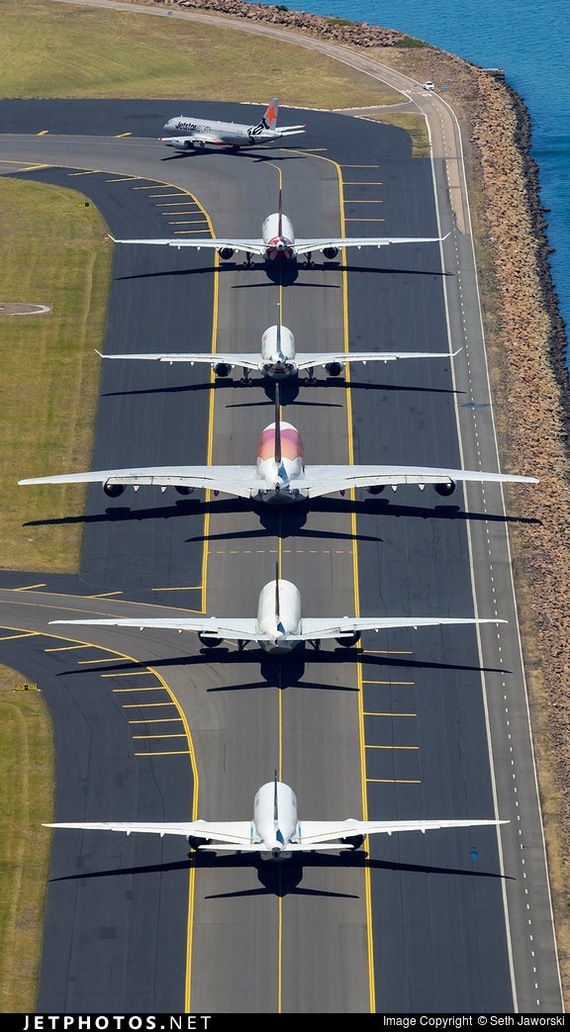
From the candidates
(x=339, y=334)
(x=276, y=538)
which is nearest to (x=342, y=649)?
(x=276, y=538)

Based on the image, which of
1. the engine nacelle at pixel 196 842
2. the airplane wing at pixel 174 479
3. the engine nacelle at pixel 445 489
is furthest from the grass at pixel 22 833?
the engine nacelle at pixel 445 489

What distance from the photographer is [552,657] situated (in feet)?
516

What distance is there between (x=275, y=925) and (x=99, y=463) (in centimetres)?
6388

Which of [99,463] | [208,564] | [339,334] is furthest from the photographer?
[339,334]

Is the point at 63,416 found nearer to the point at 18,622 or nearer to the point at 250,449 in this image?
the point at 250,449

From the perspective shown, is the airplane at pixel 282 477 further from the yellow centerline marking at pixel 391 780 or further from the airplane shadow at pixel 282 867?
the airplane shadow at pixel 282 867

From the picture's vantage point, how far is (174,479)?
168 meters

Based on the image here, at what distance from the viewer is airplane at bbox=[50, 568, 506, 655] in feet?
478

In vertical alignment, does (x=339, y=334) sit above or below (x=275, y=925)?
above

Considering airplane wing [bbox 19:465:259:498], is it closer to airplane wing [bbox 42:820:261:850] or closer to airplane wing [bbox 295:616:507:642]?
airplane wing [bbox 295:616:507:642]

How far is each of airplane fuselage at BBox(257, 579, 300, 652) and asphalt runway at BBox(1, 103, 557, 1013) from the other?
6963 mm

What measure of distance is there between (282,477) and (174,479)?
10833 millimetres

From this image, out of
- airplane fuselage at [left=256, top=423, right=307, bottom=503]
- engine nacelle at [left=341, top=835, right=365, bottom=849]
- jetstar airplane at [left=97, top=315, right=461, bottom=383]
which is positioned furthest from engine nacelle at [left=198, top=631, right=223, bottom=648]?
jetstar airplane at [left=97, top=315, right=461, bottom=383]

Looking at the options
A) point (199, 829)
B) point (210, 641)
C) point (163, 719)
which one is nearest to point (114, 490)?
point (210, 641)
